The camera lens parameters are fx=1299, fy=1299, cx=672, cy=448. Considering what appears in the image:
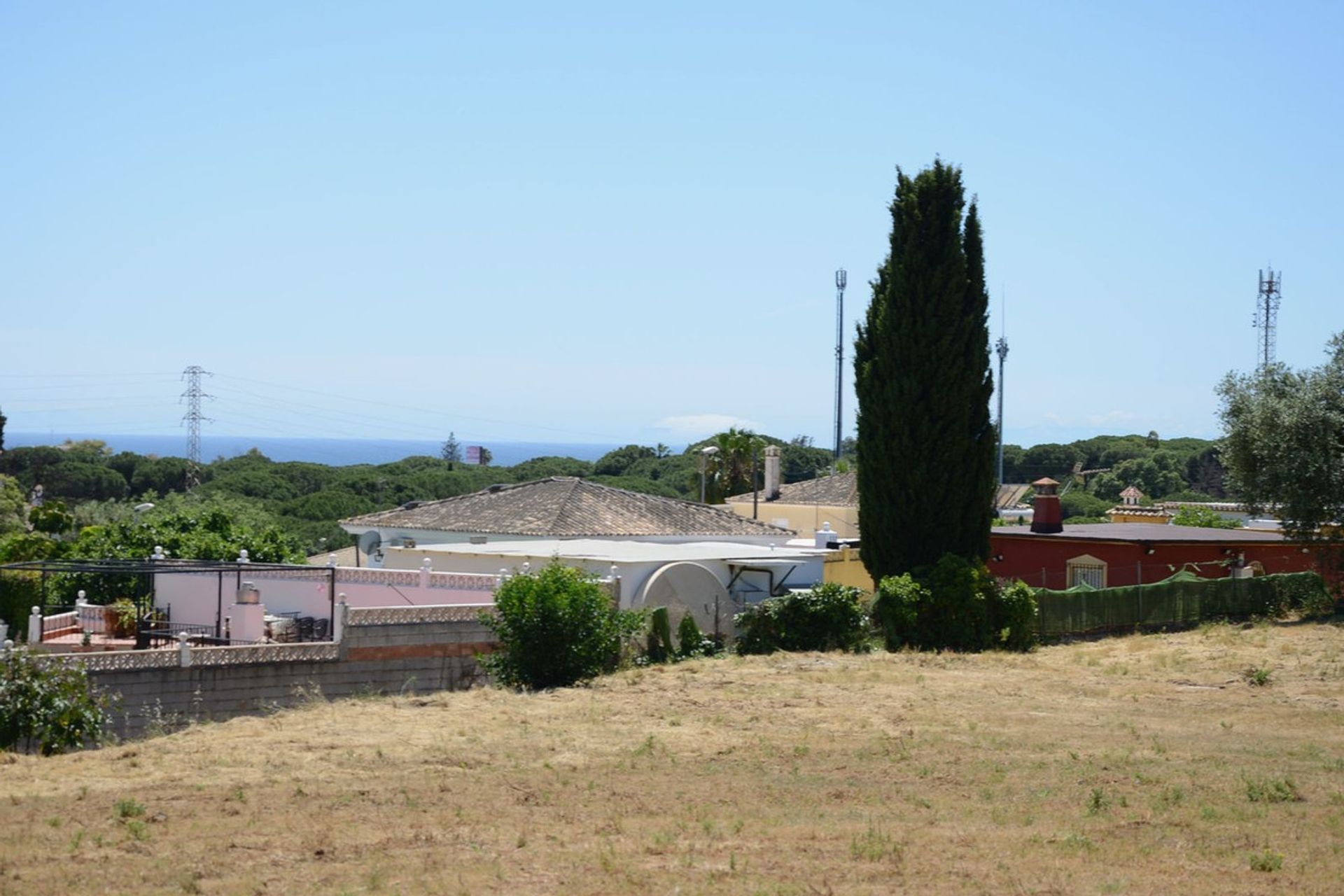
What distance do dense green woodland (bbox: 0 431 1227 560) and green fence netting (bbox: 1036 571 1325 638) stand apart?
3945 cm

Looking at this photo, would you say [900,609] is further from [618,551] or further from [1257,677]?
[1257,677]

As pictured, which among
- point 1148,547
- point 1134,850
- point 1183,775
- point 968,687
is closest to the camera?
point 1134,850

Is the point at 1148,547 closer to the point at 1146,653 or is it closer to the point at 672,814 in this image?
the point at 1146,653

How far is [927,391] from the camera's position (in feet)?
98.0

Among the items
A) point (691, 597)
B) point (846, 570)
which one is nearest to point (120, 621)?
point (691, 597)

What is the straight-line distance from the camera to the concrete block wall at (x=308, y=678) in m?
22.6

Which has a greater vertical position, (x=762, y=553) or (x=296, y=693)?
(x=762, y=553)

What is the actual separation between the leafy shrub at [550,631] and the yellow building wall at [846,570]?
1301cm

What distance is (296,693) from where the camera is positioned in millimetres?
24078

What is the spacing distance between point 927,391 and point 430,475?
8041 centimetres

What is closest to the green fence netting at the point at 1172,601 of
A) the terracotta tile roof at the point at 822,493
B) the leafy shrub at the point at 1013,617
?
the leafy shrub at the point at 1013,617

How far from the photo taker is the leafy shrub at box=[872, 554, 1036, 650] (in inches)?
1080

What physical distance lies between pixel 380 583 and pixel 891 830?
71.1 ft

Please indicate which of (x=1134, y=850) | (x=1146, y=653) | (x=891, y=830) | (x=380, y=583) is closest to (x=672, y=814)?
(x=891, y=830)
